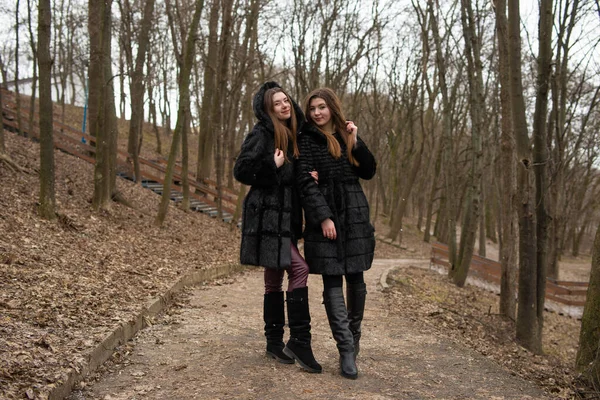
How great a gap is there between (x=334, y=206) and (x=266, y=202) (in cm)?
51

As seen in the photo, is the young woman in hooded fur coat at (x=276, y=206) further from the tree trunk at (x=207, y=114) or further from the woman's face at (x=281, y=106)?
the tree trunk at (x=207, y=114)

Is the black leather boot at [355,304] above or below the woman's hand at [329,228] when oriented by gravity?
below

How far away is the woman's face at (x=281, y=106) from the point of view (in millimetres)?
4312

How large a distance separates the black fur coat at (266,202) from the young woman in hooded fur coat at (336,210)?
0.42 ft

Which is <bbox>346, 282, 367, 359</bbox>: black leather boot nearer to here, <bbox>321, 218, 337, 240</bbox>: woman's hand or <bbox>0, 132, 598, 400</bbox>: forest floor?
<bbox>0, 132, 598, 400</bbox>: forest floor

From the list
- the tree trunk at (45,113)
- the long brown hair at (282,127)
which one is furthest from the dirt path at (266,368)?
the tree trunk at (45,113)

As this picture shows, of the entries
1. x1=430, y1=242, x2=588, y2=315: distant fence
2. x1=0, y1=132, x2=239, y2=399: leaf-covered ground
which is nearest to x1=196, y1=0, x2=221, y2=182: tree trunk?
x1=0, y1=132, x2=239, y2=399: leaf-covered ground

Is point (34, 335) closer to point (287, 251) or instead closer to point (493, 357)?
point (287, 251)

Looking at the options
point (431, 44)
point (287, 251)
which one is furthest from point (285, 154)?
point (431, 44)

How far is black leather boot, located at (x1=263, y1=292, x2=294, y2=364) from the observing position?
4.47m

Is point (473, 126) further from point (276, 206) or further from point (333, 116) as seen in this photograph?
point (276, 206)

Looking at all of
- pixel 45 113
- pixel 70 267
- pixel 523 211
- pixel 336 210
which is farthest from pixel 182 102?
pixel 336 210

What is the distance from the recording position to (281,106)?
4312 millimetres

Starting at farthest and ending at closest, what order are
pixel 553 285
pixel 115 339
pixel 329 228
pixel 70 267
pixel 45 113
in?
pixel 553 285 < pixel 45 113 < pixel 70 267 < pixel 115 339 < pixel 329 228
